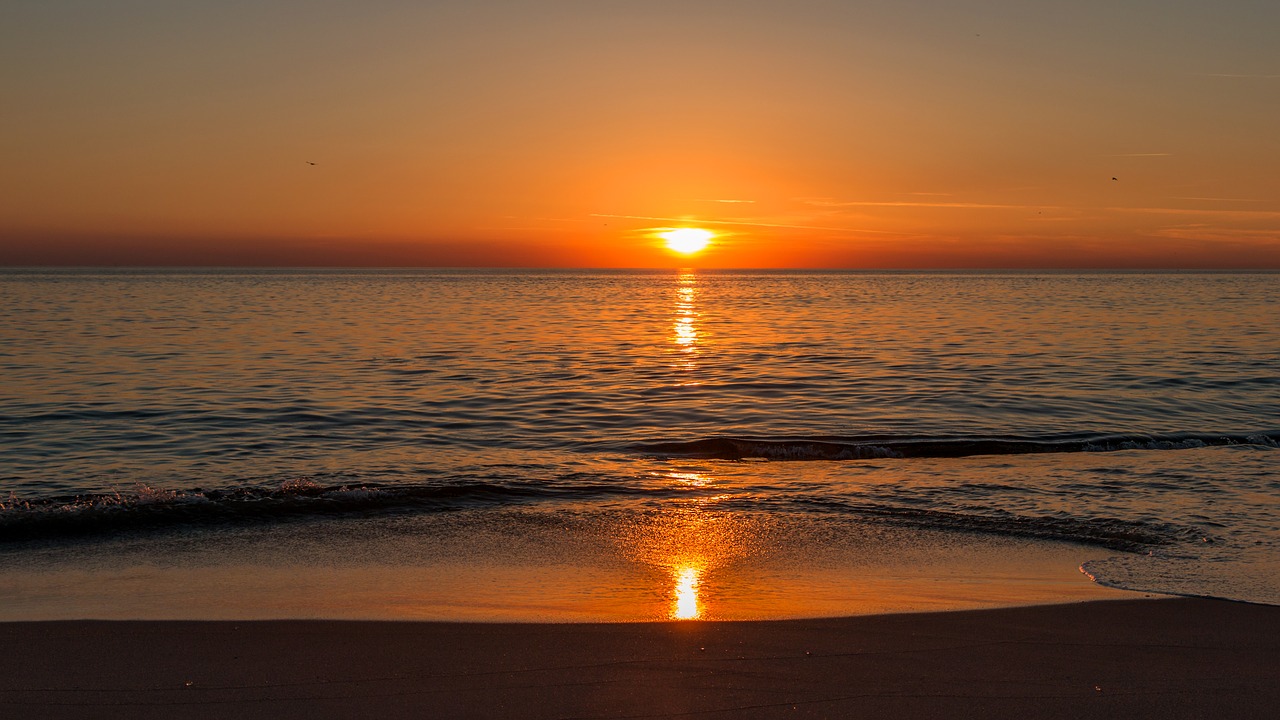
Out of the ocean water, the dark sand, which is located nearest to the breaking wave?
the ocean water

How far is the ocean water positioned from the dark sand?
1337 millimetres

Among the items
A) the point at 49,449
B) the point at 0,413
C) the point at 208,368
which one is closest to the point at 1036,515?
the point at 49,449

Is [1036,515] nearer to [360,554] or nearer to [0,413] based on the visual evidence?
[360,554]

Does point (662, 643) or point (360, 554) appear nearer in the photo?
point (662, 643)

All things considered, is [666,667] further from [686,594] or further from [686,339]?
[686,339]

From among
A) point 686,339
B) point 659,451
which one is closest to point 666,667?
point 659,451

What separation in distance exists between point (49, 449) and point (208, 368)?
1072cm

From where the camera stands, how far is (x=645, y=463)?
13406 mm

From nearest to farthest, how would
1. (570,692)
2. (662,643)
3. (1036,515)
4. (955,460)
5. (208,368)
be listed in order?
1. (570,692)
2. (662,643)
3. (1036,515)
4. (955,460)
5. (208,368)

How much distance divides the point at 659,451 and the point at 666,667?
9168 mm

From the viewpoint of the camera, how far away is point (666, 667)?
5309 mm

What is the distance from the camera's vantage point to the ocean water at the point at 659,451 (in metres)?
8.91

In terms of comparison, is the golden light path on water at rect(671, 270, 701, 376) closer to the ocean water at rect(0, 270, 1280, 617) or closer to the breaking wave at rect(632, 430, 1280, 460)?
the ocean water at rect(0, 270, 1280, 617)

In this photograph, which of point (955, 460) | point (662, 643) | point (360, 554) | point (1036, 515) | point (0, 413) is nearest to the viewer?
point (662, 643)
